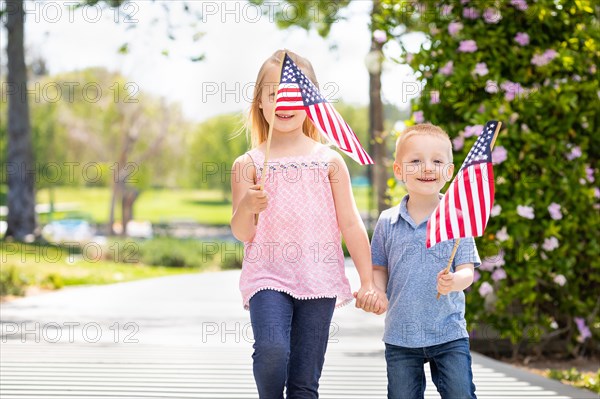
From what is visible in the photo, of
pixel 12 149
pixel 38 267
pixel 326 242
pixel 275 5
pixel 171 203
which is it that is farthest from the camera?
pixel 171 203

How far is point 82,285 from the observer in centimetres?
1680

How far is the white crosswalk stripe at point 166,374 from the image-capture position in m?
6.38

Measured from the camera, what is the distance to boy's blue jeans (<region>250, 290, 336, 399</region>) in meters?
4.17

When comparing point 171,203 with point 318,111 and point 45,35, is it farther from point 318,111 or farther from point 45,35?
point 318,111

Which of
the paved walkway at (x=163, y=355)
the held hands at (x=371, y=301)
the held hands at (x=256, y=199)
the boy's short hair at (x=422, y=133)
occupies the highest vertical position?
the boy's short hair at (x=422, y=133)

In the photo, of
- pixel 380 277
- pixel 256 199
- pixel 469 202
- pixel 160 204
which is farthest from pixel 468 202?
pixel 160 204

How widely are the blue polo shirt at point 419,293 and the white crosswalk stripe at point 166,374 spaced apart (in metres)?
2.23

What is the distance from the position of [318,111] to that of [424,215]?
0.63 metres

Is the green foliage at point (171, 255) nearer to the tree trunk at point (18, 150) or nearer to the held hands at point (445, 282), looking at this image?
the tree trunk at point (18, 150)

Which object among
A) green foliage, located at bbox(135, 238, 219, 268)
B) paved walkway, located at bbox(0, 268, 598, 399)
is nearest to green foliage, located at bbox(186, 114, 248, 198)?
green foliage, located at bbox(135, 238, 219, 268)

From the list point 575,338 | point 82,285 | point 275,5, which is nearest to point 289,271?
point 575,338

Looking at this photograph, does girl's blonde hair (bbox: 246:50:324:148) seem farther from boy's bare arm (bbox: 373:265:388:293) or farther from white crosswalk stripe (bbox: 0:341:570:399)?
white crosswalk stripe (bbox: 0:341:570:399)

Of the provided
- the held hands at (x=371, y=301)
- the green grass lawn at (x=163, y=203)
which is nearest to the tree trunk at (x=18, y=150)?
the held hands at (x=371, y=301)

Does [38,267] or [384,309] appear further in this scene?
[38,267]
